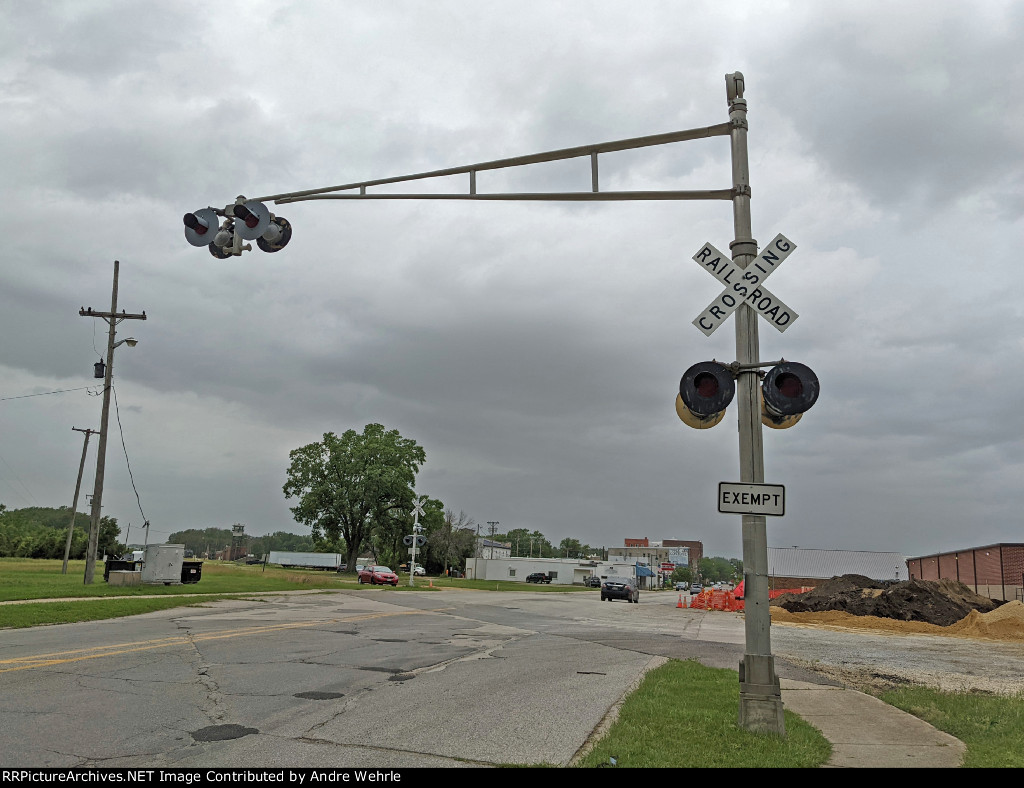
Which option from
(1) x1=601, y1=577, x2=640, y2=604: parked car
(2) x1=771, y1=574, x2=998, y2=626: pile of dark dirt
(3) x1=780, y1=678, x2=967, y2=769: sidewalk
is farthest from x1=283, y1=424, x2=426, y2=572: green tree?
(3) x1=780, y1=678, x2=967, y2=769: sidewalk

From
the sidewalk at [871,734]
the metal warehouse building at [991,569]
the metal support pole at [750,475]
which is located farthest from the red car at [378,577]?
the metal support pole at [750,475]

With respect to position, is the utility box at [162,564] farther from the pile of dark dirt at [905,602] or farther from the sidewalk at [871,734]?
the pile of dark dirt at [905,602]

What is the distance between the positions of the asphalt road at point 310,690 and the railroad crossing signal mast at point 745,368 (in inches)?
67.6

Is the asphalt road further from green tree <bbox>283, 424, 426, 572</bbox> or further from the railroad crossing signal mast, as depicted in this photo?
green tree <bbox>283, 424, 426, 572</bbox>

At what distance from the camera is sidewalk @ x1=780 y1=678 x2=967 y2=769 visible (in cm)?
638

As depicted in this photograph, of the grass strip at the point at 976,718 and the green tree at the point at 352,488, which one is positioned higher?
the green tree at the point at 352,488

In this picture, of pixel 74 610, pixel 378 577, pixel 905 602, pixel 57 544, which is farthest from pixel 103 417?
pixel 57 544

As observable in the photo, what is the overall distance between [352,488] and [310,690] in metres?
64.7

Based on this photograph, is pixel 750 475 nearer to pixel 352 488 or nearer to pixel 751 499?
pixel 751 499

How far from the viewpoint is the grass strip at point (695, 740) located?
5.92 metres

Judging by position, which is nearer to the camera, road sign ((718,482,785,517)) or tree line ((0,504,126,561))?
road sign ((718,482,785,517))
